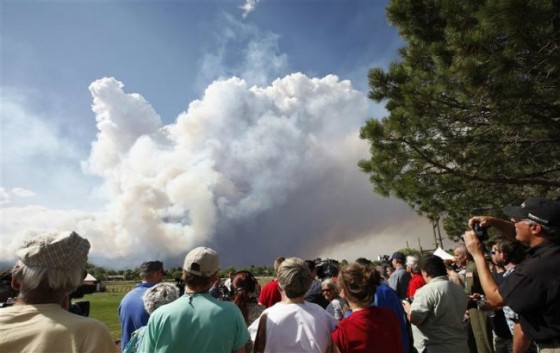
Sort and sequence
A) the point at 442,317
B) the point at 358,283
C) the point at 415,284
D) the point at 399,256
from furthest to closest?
the point at 399,256 → the point at 415,284 → the point at 442,317 → the point at 358,283

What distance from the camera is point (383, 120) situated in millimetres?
8312

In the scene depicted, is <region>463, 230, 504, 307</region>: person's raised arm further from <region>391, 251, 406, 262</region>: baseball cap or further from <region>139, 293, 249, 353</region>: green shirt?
<region>391, 251, 406, 262</region>: baseball cap

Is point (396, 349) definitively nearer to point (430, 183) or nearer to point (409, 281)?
point (409, 281)


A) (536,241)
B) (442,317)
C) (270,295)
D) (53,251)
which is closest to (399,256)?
(442,317)

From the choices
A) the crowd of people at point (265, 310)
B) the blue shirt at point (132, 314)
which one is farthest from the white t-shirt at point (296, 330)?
the blue shirt at point (132, 314)

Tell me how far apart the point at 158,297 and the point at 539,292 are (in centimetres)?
298

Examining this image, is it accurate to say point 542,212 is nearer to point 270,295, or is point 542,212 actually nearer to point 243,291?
point 243,291

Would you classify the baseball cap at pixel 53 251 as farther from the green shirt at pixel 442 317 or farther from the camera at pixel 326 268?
the camera at pixel 326 268

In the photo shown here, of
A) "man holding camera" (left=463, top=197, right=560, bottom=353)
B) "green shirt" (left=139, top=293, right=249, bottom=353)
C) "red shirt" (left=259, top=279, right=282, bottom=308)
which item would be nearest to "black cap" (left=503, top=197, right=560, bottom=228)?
"man holding camera" (left=463, top=197, right=560, bottom=353)

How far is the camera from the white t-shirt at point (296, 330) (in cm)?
258

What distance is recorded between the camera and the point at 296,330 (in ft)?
8.54

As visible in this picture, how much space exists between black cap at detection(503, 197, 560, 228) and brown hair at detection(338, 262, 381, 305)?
46.9 inches

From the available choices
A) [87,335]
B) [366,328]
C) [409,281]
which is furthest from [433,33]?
[87,335]

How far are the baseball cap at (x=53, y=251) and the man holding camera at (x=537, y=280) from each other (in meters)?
2.60
